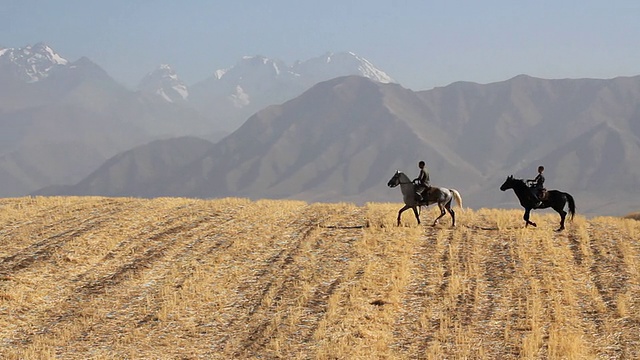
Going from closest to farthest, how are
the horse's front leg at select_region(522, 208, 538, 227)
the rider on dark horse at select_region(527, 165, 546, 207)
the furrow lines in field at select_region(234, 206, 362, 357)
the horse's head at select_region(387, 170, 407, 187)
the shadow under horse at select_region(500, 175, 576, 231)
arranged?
1. the furrow lines in field at select_region(234, 206, 362, 357)
2. the rider on dark horse at select_region(527, 165, 546, 207)
3. the shadow under horse at select_region(500, 175, 576, 231)
4. the horse's front leg at select_region(522, 208, 538, 227)
5. the horse's head at select_region(387, 170, 407, 187)

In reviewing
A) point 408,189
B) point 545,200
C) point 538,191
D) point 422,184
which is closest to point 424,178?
point 422,184

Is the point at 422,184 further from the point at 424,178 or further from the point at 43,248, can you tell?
the point at 43,248

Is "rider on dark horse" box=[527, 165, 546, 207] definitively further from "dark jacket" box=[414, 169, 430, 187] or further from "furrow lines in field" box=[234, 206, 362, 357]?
"furrow lines in field" box=[234, 206, 362, 357]

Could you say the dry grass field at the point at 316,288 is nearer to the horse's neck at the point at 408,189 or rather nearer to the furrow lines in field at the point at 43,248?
the furrow lines in field at the point at 43,248

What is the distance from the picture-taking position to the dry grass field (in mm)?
16375

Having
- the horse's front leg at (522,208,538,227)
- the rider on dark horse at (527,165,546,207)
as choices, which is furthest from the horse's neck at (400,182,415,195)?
the rider on dark horse at (527,165,546,207)

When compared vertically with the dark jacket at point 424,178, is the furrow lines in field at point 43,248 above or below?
below

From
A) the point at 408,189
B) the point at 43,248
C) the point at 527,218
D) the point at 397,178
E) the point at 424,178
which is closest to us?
the point at 43,248

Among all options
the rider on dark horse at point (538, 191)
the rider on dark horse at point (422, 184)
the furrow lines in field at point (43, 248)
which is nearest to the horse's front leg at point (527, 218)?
the rider on dark horse at point (538, 191)

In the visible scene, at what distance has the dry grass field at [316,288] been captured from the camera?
1638cm

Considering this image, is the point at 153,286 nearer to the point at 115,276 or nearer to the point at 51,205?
the point at 115,276

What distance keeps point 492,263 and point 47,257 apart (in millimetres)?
15546

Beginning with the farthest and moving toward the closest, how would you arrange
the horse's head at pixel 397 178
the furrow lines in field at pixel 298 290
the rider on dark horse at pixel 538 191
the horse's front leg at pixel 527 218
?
the horse's head at pixel 397 178, the horse's front leg at pixel 527 218, the rider on dark horse at pixel 538 191, the furrow lines in field at pixel 298 290

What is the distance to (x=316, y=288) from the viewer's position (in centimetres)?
2022
